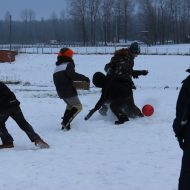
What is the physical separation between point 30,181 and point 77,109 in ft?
12.5

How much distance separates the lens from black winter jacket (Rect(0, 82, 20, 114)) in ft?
27.3

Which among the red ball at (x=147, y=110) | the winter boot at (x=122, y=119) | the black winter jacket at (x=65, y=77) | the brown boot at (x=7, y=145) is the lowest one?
the brown boot at (x=7, y=145)

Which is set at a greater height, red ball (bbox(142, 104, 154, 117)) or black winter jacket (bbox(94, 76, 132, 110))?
black winter jacket (bbox(94, 76, 132, 110))

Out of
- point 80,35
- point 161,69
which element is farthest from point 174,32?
point 161,69

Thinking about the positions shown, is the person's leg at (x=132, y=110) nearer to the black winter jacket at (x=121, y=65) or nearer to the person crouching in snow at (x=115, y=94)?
the person crouching in snow at (x=115, y=94)

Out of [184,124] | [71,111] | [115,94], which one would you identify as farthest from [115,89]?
[184,124]

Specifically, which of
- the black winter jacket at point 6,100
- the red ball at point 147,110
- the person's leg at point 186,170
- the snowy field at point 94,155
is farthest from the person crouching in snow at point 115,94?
the person's leg at point 186,170

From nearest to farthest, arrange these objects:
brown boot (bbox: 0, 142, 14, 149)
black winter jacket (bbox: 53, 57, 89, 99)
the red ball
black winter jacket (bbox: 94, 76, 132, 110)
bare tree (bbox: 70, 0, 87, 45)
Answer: brown boot (bbox: 0, 142, 14, 149), black winter jacket (bbox: 53, 57, 89, 99), black winter jacket (bbox: 94, 76, 132, 110), the red ball, bare tree (bbox: 70, 0, 87, 45)

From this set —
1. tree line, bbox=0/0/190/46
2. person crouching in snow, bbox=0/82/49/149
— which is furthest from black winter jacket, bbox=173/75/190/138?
tree line, bbox=0/0/190/46

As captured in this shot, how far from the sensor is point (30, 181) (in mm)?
6531

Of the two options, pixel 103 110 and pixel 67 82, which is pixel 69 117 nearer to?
pixel 67 82

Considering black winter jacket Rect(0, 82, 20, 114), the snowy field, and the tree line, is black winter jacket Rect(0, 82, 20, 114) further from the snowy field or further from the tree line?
the tree line

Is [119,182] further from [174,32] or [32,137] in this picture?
[174,32]

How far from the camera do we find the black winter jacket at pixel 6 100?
8.31m
